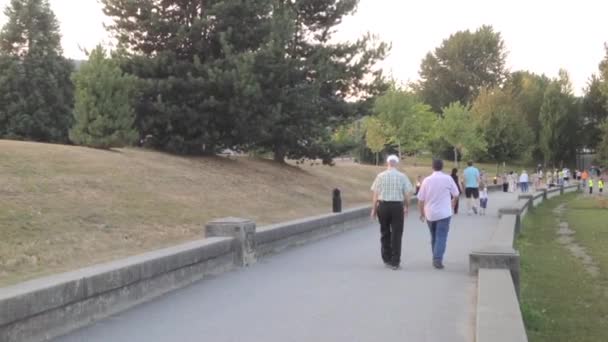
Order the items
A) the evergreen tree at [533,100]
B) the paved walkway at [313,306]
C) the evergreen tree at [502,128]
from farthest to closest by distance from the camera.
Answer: the evergreen tree at [533,100], the evergreen tree at [502,128], the paved walkway at [313,306]

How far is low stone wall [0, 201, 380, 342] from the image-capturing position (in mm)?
5906

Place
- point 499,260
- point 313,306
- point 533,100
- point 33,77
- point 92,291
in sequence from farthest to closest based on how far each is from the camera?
point 533,100, point 33,77, point 499,260, point 313,306, point 92,291

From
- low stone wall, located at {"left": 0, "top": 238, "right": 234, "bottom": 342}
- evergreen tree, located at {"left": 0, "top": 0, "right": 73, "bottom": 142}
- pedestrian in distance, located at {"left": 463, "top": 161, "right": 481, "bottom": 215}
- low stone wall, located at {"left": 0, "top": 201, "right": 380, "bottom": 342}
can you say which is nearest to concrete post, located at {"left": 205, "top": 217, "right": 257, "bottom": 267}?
low stone wall, located at {"left": 0, "top": 201, "right": 380, "bottom": 342}

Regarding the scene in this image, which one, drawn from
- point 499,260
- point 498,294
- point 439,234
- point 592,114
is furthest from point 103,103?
point 592,114

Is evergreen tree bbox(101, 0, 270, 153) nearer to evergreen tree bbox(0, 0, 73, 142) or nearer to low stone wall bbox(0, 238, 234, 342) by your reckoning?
low stone wall bbox(0, 238, 234, 342)

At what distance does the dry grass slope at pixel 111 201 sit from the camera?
12.5 m

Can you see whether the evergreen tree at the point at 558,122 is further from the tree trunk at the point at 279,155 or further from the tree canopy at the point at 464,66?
the tree trunk at the point at 279,155

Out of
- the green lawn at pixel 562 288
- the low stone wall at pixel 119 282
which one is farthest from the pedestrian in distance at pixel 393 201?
the low stone wall at pixel 119 282

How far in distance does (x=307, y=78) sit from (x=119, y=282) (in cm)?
2350

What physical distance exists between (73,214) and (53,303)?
8919 mm

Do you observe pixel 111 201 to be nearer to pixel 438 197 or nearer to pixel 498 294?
pixel 438 197

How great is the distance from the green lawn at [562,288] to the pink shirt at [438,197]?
1665mm

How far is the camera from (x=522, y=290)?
11.2 meters

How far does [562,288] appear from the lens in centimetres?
1174
